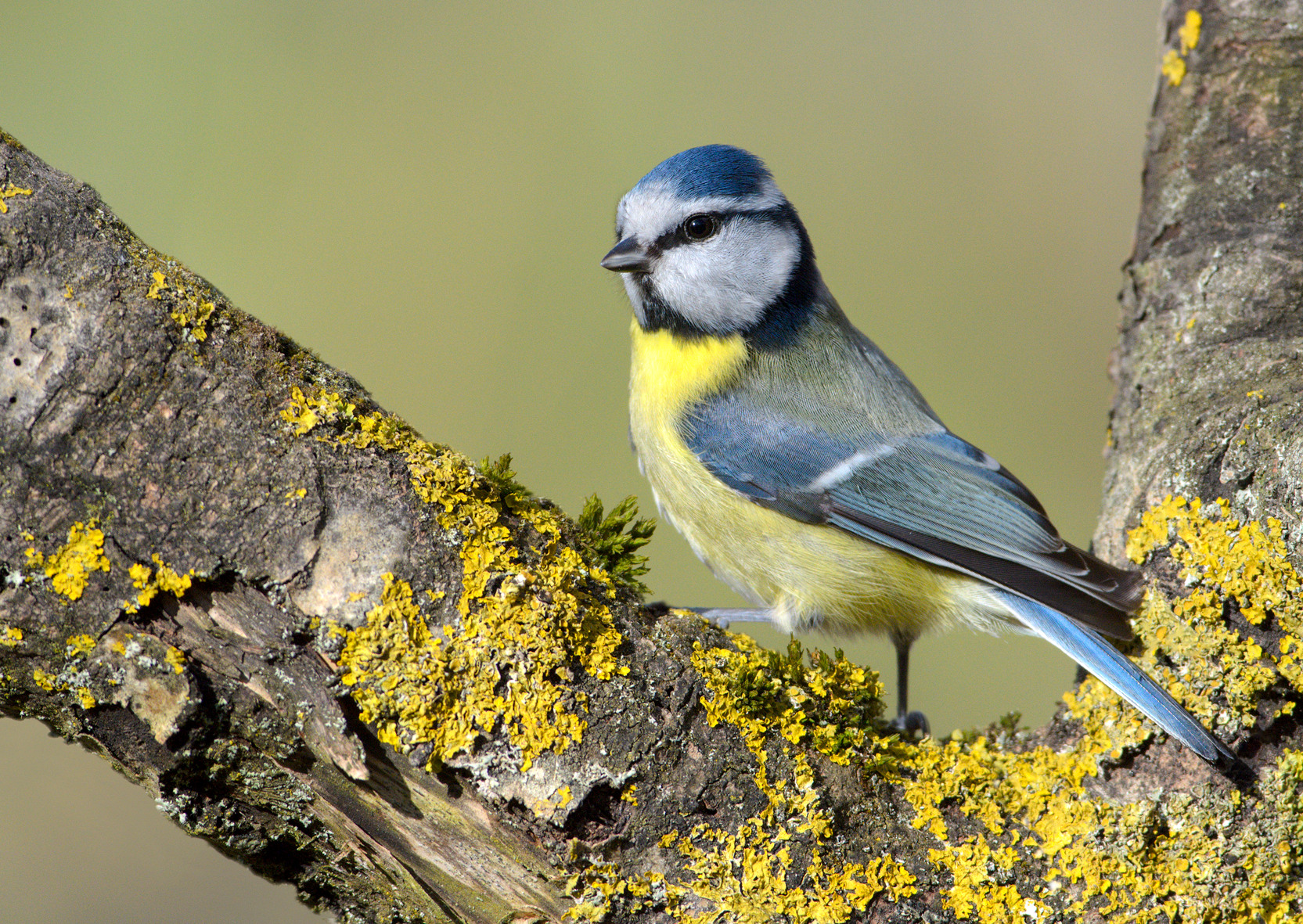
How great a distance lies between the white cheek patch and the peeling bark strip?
0.81 metres

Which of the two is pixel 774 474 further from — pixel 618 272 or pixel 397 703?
pixel 397 703

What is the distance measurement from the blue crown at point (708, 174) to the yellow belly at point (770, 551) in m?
0.34

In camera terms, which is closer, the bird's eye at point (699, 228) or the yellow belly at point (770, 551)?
the yellow belly at point (770, 551)

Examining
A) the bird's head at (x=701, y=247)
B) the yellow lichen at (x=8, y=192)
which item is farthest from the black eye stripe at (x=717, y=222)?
the yellow lichen at (x=8, y=192)

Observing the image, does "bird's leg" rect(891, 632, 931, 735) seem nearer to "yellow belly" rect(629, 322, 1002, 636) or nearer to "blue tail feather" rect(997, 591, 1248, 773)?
"yellow belly" rect(629, 322, 1002, 636)

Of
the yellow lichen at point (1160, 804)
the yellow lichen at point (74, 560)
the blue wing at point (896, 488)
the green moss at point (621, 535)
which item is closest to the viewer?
the yellow lichen at point (74, 560)

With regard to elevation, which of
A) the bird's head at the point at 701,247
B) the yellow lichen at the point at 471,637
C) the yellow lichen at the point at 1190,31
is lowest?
the yellow lichen at the point at 471,637

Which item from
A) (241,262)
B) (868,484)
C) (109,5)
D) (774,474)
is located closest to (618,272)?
(774,474)

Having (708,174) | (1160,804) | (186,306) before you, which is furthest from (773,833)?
(708,174)

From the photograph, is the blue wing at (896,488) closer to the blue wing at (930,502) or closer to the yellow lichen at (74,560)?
the blue wing at (930,502)

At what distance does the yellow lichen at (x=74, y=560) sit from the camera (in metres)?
0.96

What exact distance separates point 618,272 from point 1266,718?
5.00 feet

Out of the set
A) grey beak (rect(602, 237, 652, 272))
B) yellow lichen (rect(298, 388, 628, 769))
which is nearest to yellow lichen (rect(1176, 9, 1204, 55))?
grey beak (rect(602, 237, 652, 272))

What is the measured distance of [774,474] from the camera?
1.81 metres
